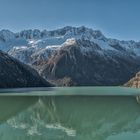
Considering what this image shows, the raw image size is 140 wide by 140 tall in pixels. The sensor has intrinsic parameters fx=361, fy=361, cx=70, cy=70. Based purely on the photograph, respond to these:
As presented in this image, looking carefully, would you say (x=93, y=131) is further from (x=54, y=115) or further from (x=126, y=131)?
(x=54, y=115)

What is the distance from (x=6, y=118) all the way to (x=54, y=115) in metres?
9.34

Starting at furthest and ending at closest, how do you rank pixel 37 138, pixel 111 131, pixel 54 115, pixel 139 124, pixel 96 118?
A: pixel 54 115, pixel 96 118, pixel 139 124, pixel 111 131, pixel 37 138

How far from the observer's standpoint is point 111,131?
44.0 metres

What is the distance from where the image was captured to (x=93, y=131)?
44.1 metres

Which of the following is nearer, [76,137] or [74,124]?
[76,137]

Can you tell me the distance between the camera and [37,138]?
122ft

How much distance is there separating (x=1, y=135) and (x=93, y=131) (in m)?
11.3

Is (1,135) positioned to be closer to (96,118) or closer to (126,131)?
(126,131)

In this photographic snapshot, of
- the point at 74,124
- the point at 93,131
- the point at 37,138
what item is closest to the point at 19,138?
the point at 37,138

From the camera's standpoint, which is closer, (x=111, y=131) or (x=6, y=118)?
(x=111, y=131)

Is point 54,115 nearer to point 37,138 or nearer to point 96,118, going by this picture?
point 96,118

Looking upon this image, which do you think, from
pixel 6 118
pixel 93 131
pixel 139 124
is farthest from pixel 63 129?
pixel 6 118

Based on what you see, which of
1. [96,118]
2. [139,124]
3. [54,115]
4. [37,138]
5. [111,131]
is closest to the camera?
[37,138]

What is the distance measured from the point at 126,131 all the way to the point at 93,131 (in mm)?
4090
